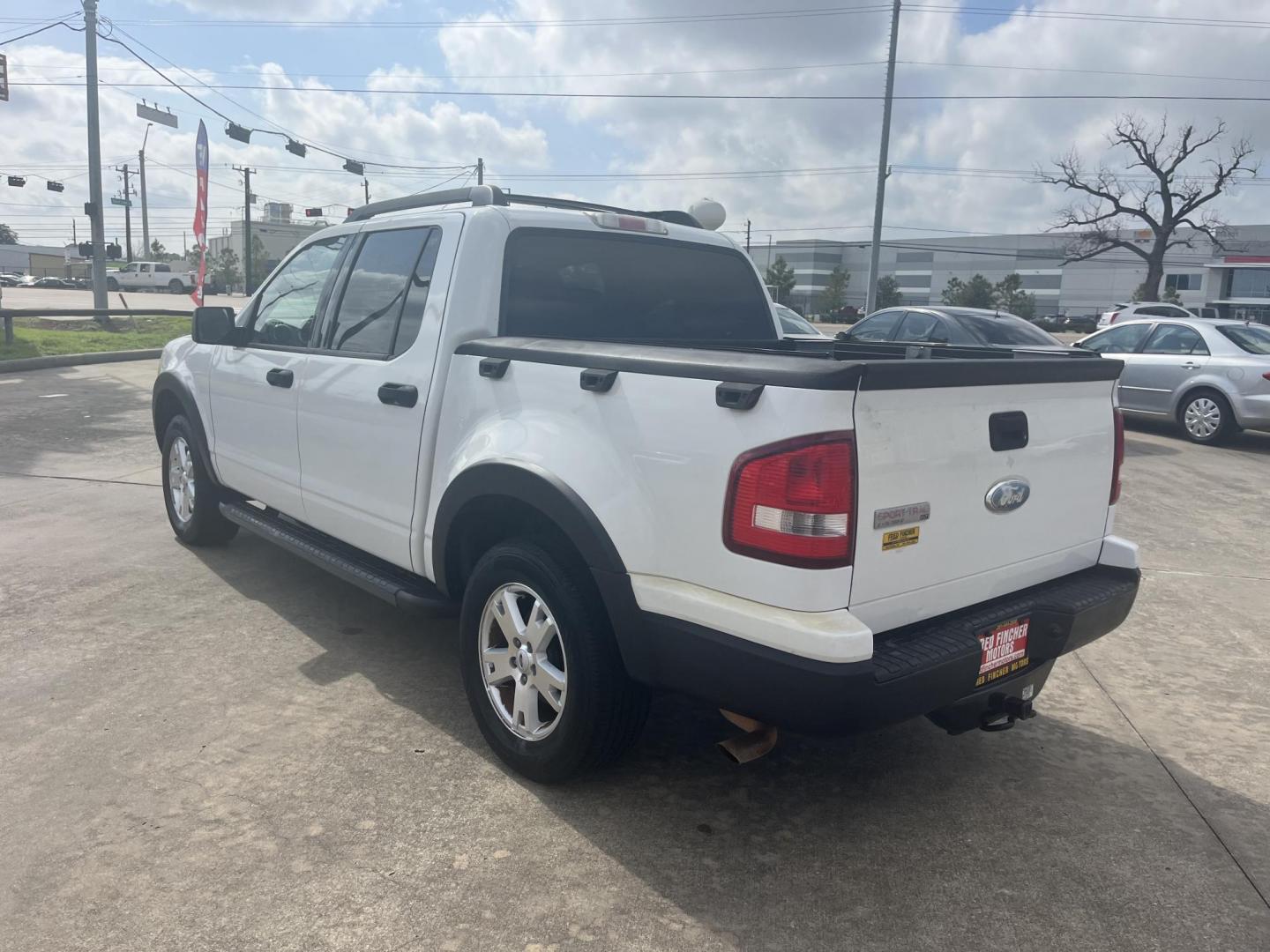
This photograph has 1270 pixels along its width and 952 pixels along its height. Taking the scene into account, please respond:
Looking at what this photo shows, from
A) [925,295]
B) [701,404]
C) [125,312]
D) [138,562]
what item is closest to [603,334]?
[701,404]

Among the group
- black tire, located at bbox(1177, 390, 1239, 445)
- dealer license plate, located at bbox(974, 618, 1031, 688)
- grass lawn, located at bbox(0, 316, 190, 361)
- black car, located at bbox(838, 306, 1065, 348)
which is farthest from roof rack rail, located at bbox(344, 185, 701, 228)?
grass lawn, located at bbox(0, 316, 190, 361)

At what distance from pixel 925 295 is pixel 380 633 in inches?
4494

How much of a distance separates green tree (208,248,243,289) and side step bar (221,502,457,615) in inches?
3478

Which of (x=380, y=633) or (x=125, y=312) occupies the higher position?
(x=125, y=312)

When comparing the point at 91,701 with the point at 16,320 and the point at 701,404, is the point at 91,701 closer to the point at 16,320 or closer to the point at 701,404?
the point at 701,404

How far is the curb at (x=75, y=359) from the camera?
1528 cm

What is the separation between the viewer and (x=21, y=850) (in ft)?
9.29

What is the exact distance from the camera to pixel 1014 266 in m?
106

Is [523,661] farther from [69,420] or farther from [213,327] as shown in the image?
[69,420]

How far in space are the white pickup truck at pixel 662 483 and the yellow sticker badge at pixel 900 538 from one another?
0.01m

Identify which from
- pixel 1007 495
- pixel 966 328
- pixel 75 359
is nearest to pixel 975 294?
pixel 75 359

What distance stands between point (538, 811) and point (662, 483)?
3.97 ft

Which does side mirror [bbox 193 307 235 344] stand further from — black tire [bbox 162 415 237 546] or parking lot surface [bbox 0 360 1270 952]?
parking lot surface [bbox 0 360 1270 952]

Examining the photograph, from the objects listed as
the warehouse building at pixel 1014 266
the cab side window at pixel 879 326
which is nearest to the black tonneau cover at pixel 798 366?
the cab side window at pixel 879 326
